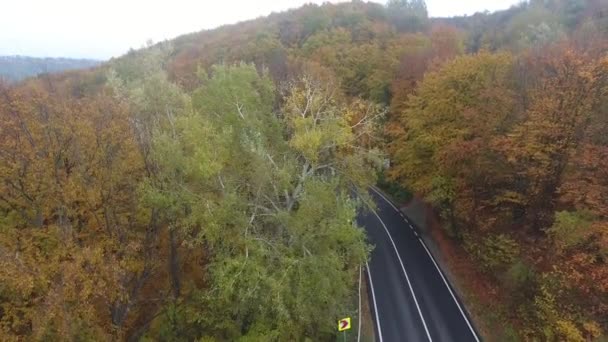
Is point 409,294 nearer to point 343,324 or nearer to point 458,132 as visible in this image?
point 343,324

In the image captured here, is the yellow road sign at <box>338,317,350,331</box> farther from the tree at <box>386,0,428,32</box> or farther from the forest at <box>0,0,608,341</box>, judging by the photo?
the tree at <box>386,0,428,32</box>

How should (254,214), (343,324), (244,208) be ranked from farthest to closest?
(343,324) < (244,208) < (254,214)

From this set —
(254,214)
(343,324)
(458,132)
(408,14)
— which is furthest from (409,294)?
(408,14)

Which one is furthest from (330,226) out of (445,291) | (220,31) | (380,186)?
(220,31)

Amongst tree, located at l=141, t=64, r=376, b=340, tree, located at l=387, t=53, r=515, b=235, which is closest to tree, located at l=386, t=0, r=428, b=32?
tree, located at l=387, t=53, r=515, b=235

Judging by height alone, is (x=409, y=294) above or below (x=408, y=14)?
below
